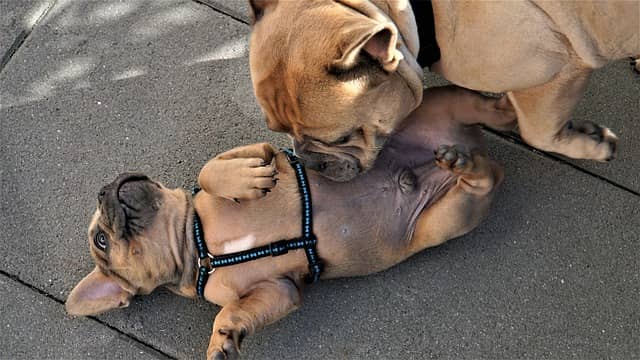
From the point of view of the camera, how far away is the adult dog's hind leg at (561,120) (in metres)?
2.61

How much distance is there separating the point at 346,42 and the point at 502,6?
0.59 m

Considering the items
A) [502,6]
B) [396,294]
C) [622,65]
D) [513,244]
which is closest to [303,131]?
[502,6]

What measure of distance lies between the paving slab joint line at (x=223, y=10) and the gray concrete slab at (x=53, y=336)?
5.42 ft

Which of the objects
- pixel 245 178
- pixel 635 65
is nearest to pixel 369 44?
pixel 245 178

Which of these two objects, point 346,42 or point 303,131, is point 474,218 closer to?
point 303,131

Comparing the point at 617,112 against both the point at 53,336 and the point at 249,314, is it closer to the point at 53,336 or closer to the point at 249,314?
the point at 249,314

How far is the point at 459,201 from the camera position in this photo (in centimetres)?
295

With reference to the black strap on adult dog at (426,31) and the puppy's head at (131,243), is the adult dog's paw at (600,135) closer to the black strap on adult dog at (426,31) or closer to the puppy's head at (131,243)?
the black strap on adult dog at (426,31)

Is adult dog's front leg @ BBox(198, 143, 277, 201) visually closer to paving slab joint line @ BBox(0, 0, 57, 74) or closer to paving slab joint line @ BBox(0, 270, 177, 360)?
paving slab joint line @ BBox(0, 270, 177, 360)

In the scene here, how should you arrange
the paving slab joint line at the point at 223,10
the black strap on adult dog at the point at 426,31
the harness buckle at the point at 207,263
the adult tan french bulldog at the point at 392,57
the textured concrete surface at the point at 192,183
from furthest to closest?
1. the paving slab joint line at the point at 223,10
2. the textured concrete surface at the point at 192,183
3. the harness buckle at the point at 207,263
4. the black strap on adult dog at the point at 426,31
5. the adult tan french bulldog at the point at 392,57

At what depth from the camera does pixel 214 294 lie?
9.86 feet

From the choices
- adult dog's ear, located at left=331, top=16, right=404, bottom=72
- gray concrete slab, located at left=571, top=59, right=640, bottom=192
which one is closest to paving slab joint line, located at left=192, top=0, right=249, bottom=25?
adult dog's ear, located at left=331, top=16, right=404, bottom=72

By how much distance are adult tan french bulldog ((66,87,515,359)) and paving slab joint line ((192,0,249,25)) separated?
951 mm

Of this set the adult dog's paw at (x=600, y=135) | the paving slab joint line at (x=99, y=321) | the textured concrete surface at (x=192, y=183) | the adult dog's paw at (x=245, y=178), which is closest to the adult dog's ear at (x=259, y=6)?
the adult dog's paw at (x=245, y=178)
